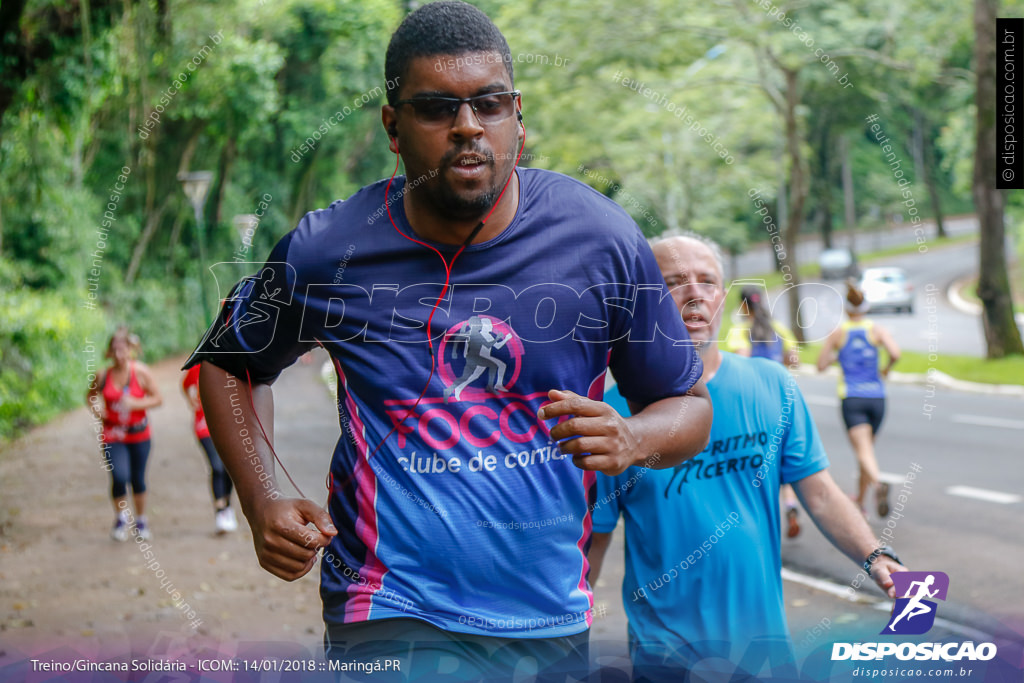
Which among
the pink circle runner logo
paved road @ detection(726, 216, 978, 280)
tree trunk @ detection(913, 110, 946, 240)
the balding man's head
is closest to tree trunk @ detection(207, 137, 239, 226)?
the balding man's head

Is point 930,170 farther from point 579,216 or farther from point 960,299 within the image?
point 579,216

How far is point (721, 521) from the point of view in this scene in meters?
3.09

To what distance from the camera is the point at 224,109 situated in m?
17.3

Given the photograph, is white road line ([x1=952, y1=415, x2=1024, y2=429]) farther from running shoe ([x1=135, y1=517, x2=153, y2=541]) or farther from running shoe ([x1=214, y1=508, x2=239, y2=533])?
running shoe ([x1=135, y1=517, x2=153, y2=541])

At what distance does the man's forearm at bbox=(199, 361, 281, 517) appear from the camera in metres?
2.31

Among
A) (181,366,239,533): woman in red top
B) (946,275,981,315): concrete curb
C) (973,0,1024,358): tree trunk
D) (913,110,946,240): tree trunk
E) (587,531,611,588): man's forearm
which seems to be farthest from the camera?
(913,110,946,240): tree trunk

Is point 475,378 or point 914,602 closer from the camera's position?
point 475,378

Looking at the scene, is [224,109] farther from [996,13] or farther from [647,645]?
[647,645]

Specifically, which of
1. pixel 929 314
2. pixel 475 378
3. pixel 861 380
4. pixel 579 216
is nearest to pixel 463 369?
pixel 475 378

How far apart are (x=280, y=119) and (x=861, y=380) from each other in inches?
510

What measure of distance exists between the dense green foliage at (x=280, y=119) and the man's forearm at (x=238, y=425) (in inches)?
213

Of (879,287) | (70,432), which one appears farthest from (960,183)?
(70,432)

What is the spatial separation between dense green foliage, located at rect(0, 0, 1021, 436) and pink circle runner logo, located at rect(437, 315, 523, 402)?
5.72 m

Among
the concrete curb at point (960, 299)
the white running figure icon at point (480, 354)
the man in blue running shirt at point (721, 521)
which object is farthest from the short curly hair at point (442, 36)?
the concrete curb at point (960, 299)
